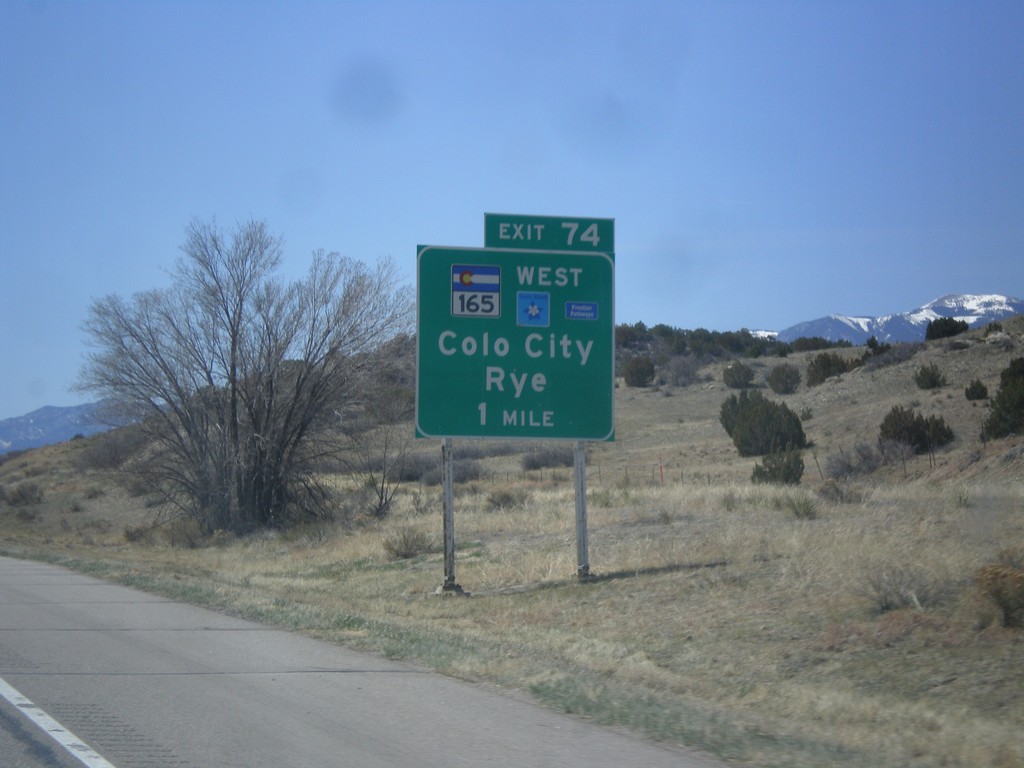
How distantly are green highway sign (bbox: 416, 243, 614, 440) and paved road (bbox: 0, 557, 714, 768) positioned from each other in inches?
224

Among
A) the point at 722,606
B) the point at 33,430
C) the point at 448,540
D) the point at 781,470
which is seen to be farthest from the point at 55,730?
the point at 33,430

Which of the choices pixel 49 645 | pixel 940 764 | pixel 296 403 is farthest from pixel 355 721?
pixel 296 403

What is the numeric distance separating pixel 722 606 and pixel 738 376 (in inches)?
2505

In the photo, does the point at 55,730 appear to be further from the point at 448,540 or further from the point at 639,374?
the point at 639,374

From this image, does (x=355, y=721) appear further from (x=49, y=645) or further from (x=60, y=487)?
(x=60, y=487)

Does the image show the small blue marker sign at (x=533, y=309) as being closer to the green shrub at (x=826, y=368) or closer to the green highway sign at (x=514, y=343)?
the green highway sign at (x=514, y=343)

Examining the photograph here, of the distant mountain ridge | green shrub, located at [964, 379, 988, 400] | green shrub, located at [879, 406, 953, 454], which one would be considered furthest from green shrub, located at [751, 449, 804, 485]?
the distant mountain ridge

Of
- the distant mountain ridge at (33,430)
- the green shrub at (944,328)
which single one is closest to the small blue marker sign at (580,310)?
the green shrub at (944,328)

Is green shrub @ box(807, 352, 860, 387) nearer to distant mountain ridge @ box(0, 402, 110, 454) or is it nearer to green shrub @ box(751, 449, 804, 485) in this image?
green shrub @ box(751, 449, 804, 485)

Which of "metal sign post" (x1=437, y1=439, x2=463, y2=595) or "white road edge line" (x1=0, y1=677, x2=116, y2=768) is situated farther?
"metal sign post" (x1=437, y1=439, x2=463, y2=595)

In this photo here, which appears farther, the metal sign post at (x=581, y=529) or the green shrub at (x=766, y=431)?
the green shrub at (x=766, y=431)

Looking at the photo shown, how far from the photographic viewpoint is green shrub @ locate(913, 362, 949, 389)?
4788 cm

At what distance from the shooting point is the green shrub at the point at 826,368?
2426 inches

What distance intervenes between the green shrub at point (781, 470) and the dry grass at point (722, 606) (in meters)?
3.23
